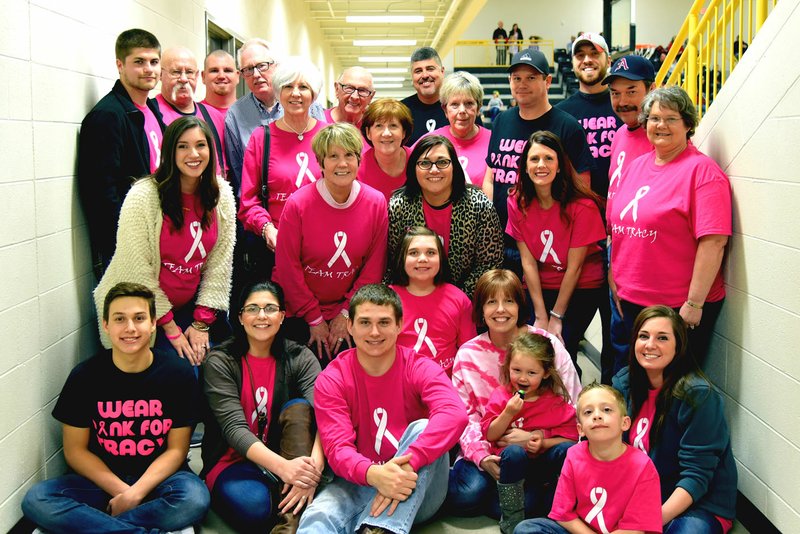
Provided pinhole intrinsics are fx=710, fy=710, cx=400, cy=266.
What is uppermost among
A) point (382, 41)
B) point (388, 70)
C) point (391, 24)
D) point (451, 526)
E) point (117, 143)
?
point (388, 70)

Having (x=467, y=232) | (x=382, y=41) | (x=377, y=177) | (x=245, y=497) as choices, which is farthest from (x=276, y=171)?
(x=382, y=41)

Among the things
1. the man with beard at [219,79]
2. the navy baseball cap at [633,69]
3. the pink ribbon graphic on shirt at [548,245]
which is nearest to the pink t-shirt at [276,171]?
the man with beard at [219,79]

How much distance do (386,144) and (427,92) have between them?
34.9 inches

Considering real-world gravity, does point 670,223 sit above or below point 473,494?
above

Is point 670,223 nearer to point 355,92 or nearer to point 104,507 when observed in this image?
point 355,92

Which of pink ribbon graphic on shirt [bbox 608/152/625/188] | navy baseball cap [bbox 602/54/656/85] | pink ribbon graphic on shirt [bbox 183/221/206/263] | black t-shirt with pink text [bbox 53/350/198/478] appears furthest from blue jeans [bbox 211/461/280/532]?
navy baseball cap [bbox 602/54/656/85]

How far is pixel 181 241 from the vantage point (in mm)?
3100

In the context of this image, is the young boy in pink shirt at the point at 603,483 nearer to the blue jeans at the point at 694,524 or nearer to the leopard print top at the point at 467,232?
the blue jeans at the point at 694,524

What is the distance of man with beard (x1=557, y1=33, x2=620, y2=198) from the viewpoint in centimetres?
393

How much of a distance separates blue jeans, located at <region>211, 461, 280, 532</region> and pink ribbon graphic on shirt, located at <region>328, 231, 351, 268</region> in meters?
0.99

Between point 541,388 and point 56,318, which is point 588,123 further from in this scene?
point 56,318

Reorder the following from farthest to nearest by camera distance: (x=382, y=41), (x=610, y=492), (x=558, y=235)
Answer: (x=382, y=41) < (x=558, y=235) < (x=610, y=492)

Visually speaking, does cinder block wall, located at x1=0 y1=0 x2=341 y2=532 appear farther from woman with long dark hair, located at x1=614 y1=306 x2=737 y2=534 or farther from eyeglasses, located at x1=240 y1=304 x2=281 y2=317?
woman with long dark hair, located at x1=614 y1=306 x2=737 y2=534

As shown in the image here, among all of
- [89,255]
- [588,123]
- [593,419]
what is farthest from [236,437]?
[588,123]
